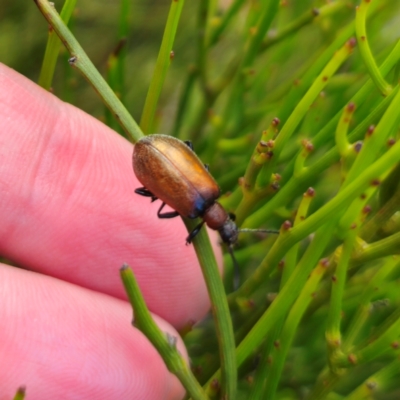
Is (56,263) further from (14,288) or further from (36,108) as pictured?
(36,108)

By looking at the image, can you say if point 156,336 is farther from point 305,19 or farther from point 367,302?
point 305,19

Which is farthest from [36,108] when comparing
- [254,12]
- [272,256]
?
[272,256]

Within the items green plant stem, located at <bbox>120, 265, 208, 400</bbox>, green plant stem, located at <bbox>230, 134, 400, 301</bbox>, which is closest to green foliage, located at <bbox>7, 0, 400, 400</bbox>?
green plant stem, located at <bbox>230, 134, 400, 301</bbox>

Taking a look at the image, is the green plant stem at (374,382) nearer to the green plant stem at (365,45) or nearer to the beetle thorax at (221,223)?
the beetle thorax at (221,223)

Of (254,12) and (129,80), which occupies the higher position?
(254,12)

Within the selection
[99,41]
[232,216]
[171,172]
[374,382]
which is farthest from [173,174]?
[99,41]

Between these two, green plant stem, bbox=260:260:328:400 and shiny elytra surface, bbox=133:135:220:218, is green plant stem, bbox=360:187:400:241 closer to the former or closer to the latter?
green plant stem, bbox=260:260:328:400
